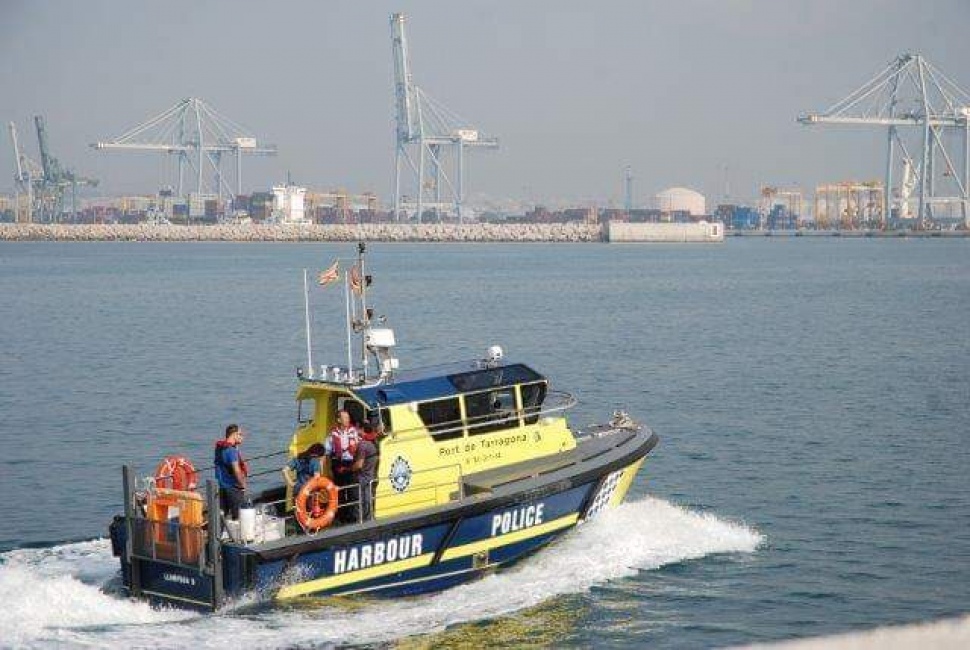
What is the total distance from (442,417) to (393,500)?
109cm

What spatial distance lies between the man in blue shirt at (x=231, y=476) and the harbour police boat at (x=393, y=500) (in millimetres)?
188

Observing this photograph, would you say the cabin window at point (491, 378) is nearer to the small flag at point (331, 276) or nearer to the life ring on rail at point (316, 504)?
the small flag at point (331, 276)

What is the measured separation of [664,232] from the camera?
173 m

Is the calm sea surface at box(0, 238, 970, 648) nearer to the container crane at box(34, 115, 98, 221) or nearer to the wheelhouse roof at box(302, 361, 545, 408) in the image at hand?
the wheelhouse roof at box(302, 361, 545, 408)

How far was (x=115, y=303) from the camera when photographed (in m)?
60.8

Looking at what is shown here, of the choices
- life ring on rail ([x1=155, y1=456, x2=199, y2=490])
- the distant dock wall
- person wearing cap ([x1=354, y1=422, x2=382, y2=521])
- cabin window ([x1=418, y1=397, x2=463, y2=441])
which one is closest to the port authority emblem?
person wearing cap ([x1=354, y1=422, x2=382, y2=521])

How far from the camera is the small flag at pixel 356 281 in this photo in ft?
47.3

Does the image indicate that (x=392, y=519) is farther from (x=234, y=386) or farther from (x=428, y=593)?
(x=234, y=386)

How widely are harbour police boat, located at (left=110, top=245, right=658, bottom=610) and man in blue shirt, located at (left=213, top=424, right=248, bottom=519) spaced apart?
188 millimetres

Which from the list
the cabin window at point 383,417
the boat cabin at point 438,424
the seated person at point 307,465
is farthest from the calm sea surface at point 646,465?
the cabin window at point 383,417

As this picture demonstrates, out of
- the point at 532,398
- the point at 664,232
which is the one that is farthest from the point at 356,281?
the point at 664,232

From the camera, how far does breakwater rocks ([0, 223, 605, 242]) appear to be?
169 meters

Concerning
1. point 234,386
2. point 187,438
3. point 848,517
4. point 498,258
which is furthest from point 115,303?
point 498,258

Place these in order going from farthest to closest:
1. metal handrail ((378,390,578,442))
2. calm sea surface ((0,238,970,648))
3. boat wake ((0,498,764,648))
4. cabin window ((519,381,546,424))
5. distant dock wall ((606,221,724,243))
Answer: distant dock wall ((606,221,724,243)) < cabin window ((519,381,546,424)) < metal handrail ((378,390,578,442)) < calm sea surface ((0,238,970,648)) < boat wake ((0,498,764,648))
